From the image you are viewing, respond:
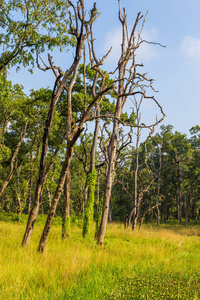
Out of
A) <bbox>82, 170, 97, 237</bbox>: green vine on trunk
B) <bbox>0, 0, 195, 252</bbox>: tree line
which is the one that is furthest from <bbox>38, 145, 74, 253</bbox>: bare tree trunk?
<bbox>82, 170, 97, 237</bbox>: green vine on trunk

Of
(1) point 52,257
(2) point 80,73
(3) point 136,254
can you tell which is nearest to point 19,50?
(2) point 80,73

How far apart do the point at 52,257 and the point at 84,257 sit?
2.53 feet

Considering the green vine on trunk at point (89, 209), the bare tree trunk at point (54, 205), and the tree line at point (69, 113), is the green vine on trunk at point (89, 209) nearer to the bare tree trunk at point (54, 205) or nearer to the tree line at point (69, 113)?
the tree line at point (69, 113)

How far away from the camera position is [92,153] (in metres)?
12.7

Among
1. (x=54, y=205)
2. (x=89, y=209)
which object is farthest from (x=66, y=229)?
(x=54, y=205)

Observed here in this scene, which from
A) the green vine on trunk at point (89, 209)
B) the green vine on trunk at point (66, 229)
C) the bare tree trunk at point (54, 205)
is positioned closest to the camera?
the bare tree trunk at point (54, 205)

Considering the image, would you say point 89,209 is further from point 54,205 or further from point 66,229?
point 54,205

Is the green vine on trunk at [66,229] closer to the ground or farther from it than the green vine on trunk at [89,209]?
closer to the ground

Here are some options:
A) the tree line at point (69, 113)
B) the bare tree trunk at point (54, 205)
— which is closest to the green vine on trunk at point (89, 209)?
the tree line at point (69, 113)

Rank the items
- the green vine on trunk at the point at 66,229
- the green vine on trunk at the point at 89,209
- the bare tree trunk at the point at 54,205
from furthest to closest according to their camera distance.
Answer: the green vine on trunk at the point at 89,209 → the green vine on trunk at the point at 66,229 → the bare tree trunk at the point at 54,205

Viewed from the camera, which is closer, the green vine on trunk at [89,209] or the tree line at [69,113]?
the tree line at [69,113]

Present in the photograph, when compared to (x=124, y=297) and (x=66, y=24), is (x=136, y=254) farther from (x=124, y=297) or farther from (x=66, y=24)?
(x=66, y=24)

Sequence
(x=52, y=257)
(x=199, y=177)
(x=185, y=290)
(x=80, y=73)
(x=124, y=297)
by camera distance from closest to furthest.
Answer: (x=124, y=297)
(x=185, y=290)
(x=52, y=257)
(x=80, y=73)
(x=199, y=177)

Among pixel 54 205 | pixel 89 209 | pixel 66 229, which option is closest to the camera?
pixel 54 205
